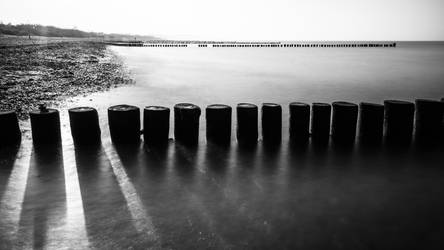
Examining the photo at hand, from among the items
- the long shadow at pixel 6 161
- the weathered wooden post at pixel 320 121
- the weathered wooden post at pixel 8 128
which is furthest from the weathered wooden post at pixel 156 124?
the weathered wooden post at pixel 320 121

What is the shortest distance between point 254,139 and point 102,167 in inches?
116

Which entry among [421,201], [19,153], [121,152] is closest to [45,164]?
[19,153]

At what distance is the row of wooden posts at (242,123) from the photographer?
6.19 meters

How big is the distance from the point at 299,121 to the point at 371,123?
1.48 m

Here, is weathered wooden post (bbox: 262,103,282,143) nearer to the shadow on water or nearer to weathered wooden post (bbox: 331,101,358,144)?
the shadow on water

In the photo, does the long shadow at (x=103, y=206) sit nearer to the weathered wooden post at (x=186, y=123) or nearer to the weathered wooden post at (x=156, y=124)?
the weathered wooden post at (x=156, y=124)

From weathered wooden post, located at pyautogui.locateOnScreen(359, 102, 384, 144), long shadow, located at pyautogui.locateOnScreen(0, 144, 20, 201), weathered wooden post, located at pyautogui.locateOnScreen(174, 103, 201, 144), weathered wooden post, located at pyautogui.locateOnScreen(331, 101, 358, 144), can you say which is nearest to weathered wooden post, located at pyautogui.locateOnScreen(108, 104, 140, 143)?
weathered wooden post, located at pyautogui.locateOnScreen(174, 103, 201, 144)

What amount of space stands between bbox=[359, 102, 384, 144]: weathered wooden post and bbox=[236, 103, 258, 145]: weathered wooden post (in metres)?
2.22

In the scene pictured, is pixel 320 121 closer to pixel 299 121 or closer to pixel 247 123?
pixel 299 121

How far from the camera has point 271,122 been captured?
6734 millimetres

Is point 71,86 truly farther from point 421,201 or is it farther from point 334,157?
point 421,201

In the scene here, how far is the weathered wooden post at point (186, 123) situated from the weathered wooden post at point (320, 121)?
2.33 metres

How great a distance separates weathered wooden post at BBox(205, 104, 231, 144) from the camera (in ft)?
21.0

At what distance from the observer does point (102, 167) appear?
17.7ft
